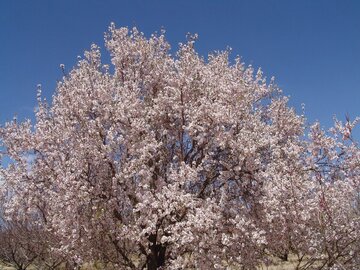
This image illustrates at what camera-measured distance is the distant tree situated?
1203 cm

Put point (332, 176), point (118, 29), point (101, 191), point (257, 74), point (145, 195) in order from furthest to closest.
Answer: point (257, 74), point (118, 29), point (332, 176), point (101, 191), point (145, 195)

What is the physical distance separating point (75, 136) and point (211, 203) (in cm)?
483

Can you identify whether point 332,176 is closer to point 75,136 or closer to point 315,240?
point 315,240

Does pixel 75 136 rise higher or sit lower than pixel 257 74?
lower

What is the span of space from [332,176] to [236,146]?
3.81 meters

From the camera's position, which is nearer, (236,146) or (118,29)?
(236,146)

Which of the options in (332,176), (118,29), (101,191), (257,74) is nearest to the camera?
(101,191)

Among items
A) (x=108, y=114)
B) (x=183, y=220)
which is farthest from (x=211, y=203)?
(x=108, y=114)

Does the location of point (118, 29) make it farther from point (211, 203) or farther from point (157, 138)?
point (211, 203)

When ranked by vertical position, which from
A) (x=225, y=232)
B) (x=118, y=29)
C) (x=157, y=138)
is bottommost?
(x=225, y=232)

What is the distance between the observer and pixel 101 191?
13.2 m

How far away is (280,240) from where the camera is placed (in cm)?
1327

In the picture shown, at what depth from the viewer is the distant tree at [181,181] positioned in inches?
474

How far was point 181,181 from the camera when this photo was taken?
12.1m
